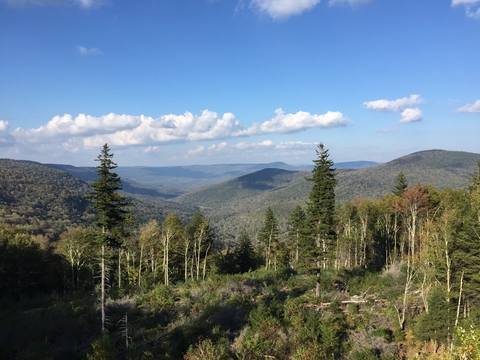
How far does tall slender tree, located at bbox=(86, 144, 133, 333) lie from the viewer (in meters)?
17.8

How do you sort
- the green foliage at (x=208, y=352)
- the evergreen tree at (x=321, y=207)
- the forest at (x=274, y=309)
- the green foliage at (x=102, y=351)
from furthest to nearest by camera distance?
1. the evergreen tree at (x=321, y=207)
2. the forest at (x=274, y=309)
3. the green foliage at (x=208, y=352)
4. the green foliage at (x=102, y=351)

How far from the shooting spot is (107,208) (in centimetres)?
1819

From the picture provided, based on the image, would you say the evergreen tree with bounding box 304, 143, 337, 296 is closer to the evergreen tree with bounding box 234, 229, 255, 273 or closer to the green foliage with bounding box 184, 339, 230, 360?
the green foliage with bounding box 184, 339, 230, 360

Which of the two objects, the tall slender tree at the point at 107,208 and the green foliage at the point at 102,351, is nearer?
the green foliage at the point at 102,351

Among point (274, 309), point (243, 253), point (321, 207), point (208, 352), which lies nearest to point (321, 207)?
point (321, 207)

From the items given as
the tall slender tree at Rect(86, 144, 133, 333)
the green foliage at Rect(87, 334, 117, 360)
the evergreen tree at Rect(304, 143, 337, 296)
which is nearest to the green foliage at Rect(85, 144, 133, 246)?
the tall slender tree at Rect(86, 144, 133, 333)

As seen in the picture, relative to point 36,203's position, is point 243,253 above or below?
below

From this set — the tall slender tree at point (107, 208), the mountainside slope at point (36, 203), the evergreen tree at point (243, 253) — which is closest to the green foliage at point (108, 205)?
the tall slender tree at point (107, 208)

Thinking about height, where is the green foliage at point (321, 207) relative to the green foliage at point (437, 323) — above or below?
above

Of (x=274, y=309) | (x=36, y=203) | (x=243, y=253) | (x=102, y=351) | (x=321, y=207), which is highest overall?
(x=321, y=207)

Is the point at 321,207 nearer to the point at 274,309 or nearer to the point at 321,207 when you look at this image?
the point at 321,207

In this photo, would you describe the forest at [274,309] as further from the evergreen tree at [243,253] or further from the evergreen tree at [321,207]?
the evergreen tree at [243,253]

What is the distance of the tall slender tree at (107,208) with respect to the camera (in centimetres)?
1780

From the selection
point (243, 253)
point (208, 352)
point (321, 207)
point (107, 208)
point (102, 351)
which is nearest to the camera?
point (102, 351)
